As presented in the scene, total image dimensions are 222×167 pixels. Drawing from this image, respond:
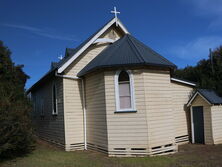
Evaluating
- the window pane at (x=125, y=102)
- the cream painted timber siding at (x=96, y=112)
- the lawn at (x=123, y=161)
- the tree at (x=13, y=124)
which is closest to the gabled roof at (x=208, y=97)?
the lawn at (x=123, y=161)

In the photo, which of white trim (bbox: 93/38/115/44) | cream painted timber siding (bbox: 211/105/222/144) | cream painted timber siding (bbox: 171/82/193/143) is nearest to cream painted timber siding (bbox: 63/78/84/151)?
white trim (bbox: 93/38/115/44)

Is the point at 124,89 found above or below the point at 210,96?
above

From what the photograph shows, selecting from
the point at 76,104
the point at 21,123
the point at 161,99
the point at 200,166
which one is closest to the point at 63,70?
the point at 76,104

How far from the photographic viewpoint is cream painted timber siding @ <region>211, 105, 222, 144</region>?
12070mm

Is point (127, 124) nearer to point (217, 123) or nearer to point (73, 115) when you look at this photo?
point (73, 115)

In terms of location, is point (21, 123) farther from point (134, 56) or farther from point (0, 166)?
point (134, 56)

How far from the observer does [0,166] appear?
28.0ft

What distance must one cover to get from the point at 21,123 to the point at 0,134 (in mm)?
1096

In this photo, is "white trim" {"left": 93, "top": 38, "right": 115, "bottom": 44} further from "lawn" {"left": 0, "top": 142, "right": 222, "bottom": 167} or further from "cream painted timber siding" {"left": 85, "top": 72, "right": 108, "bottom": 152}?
"lawn" {"left": 0, "top": 142, "right": 222, "bottom": 167}

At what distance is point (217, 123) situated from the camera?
1227 centimetres

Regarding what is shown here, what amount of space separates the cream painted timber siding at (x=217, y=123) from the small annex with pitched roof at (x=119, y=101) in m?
1.68

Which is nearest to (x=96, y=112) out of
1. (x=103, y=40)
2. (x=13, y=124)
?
(x=13, y=124)

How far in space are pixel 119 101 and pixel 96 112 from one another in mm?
1642

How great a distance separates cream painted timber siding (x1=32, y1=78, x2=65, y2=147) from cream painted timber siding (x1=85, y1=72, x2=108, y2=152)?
59.2 inches
